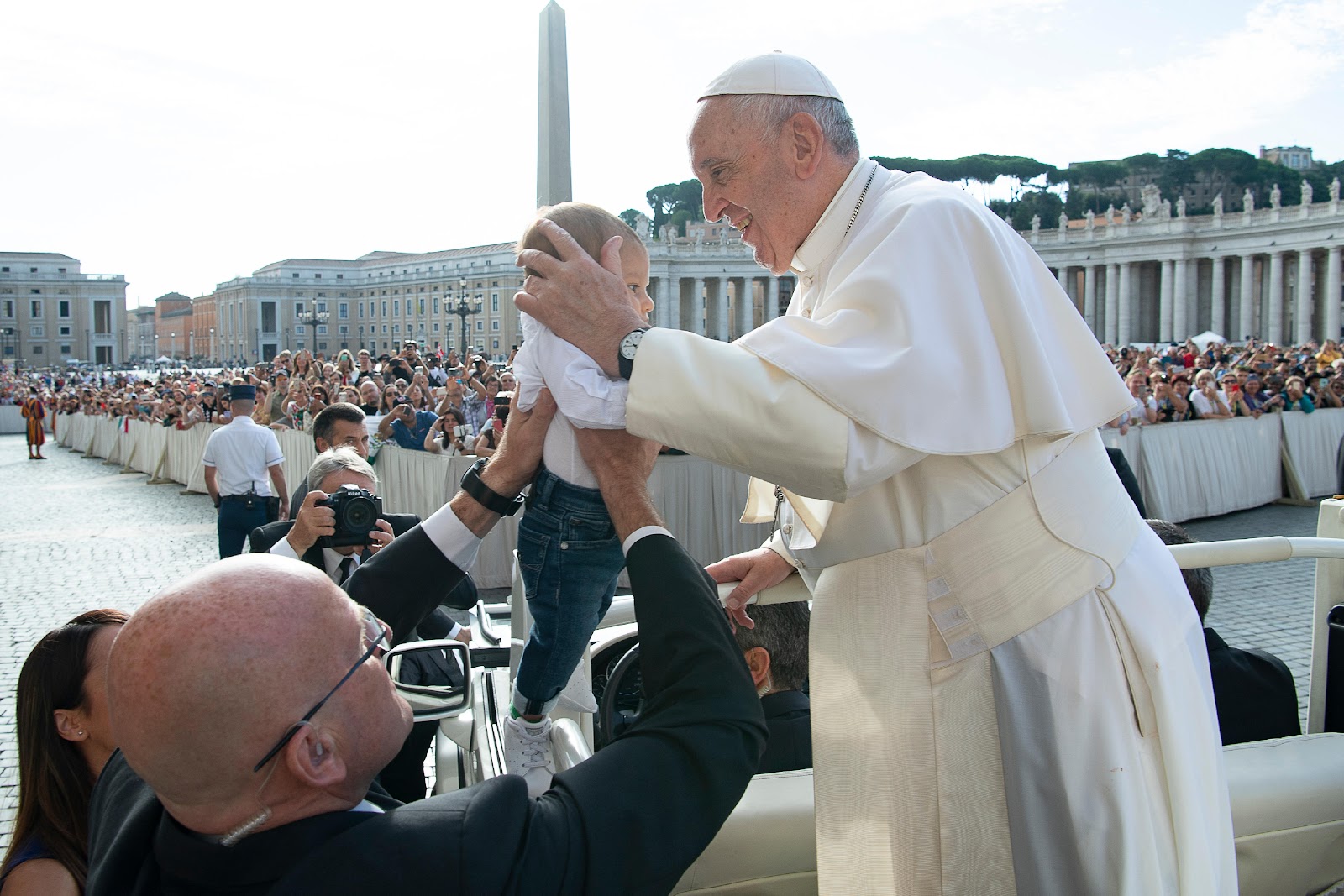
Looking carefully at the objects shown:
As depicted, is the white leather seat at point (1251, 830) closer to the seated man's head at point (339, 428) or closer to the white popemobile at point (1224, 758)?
the white popemobile at point (1224, 758)

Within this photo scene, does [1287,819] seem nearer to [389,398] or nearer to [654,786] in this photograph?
[654,786]

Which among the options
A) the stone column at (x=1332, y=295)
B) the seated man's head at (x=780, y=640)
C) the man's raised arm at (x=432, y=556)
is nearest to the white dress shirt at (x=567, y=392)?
the man's raised arm at (x=432, y=556)

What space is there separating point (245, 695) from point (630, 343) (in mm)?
743

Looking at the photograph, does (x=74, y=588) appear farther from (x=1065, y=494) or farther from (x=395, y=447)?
(x=1065, y=494)

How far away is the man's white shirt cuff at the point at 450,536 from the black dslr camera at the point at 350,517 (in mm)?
1145

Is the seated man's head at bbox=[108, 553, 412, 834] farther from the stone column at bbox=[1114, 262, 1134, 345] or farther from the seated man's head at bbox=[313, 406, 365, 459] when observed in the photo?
the stone column at bbox=[1114, 262, 1134, 345]

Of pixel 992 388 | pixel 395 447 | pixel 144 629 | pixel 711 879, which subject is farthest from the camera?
pixel 395 447

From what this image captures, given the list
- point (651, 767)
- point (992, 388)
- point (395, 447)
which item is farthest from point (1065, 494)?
point (395, 447)

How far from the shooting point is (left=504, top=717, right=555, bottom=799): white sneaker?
2172mm

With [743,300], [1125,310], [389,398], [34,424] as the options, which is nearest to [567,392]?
[389,398]

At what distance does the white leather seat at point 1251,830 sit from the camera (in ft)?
5.92

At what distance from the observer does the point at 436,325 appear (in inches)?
4124

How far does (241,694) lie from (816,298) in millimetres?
1210

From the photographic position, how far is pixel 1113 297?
6931cm
